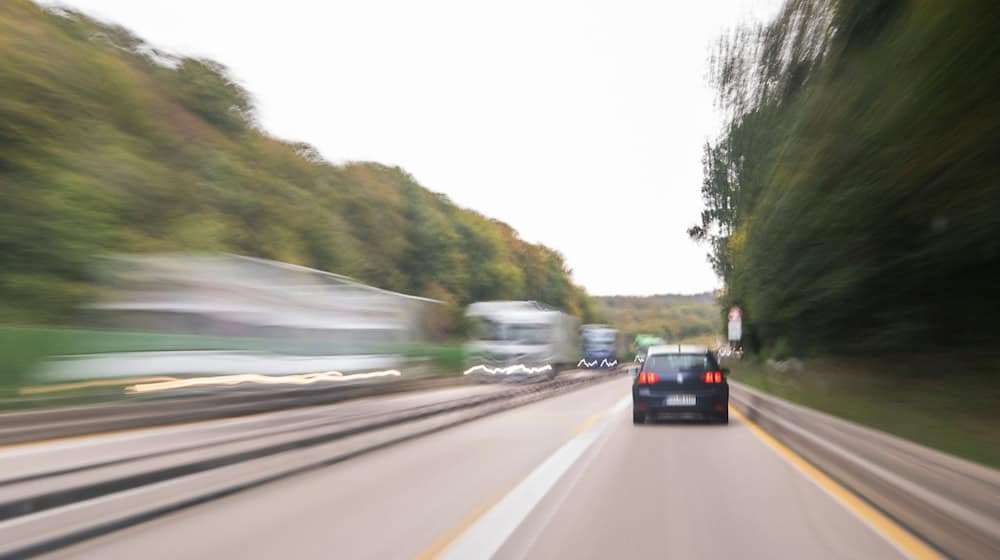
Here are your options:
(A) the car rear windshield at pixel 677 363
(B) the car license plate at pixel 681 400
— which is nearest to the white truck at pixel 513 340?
(A) the car rear windshield at pixel 677 363

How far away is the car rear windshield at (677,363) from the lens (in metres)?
17.9

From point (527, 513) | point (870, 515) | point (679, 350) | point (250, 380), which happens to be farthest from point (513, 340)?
point (870, 515)

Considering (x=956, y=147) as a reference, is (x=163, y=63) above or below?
above

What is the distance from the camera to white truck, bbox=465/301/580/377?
→ 3978 centimetres

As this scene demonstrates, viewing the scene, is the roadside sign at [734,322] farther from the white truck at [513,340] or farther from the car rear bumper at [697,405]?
the car rear bumper at [697,405]

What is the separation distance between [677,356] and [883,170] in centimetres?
681

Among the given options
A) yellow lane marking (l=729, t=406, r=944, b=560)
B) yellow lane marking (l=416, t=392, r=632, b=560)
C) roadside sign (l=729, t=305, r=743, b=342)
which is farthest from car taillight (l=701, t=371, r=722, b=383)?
roadside sign (l=729, t=305, r=743, b=342)

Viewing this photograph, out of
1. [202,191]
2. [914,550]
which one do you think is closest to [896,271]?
[914,550]

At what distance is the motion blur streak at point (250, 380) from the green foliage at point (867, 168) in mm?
11590

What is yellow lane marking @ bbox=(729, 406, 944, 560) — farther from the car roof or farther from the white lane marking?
the car roof

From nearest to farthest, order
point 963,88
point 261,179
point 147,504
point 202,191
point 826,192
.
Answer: point 147,504, point 963,88, point 826,192, point 202,191, point 261,179

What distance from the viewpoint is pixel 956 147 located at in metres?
10.8

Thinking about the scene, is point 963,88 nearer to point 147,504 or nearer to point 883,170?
point 883,170

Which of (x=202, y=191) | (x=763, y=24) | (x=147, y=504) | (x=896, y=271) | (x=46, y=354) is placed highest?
(x=202, y=191)
